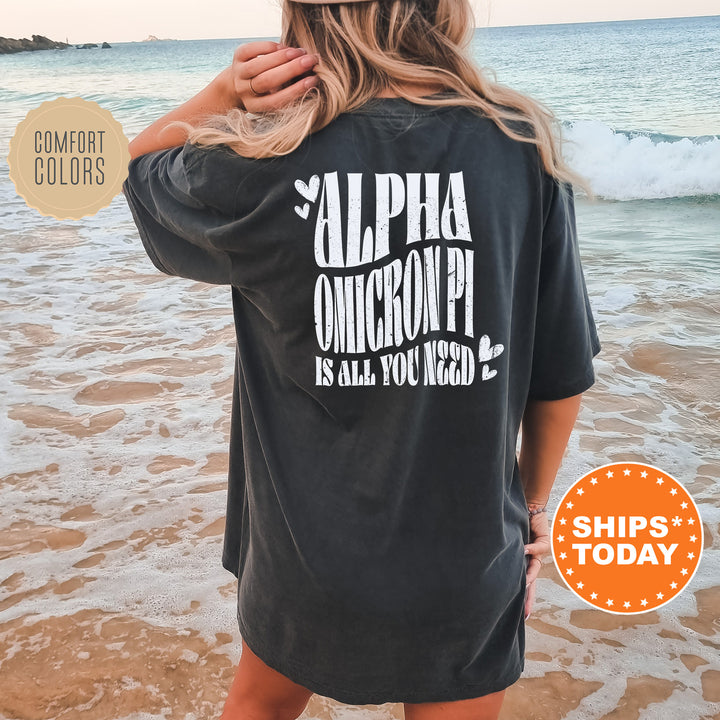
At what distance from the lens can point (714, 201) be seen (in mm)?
11094

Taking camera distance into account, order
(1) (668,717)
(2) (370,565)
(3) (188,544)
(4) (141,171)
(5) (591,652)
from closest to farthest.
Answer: (2) (370,565) < (4) (141,171) < (1) (668,717) < (5) (591,652) < (3) (188,544)

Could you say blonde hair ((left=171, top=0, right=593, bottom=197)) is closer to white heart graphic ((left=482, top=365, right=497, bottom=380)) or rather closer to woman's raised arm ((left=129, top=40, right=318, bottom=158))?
woman's raised arm ((left=129, top=40, right=318, bottom=158))

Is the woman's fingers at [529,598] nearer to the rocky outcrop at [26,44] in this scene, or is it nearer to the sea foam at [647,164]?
the sea foam at [647,164]

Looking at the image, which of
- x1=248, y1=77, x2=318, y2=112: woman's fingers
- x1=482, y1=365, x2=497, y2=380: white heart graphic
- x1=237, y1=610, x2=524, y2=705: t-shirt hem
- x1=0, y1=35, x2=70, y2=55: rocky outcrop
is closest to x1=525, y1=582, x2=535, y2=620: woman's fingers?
x1=237, y1=610, x2=524, y2=705: t-shirt hem

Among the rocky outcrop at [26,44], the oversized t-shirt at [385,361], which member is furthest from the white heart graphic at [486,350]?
the rocky outcrop at [26,44]

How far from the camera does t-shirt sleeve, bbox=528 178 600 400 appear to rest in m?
1.14

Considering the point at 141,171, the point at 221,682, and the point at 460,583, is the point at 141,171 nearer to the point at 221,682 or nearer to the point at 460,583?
the point at 460,583

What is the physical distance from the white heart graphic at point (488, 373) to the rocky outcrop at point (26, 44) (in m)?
66.9

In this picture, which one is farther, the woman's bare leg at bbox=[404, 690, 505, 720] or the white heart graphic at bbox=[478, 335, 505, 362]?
the woman's bare leg at bbox=[404, 690, 505, 720]

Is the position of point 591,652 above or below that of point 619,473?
below

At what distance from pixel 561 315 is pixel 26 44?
71677 mm

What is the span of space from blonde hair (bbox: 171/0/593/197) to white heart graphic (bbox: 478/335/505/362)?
239 millimetres

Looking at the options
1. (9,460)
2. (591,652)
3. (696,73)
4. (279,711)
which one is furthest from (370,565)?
(696,73)

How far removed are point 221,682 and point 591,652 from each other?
1.21 meters
